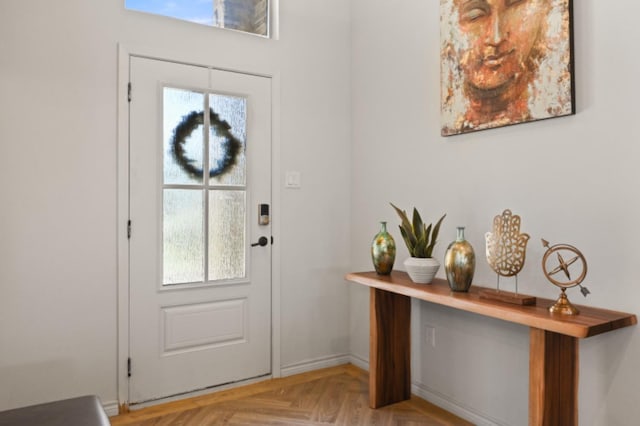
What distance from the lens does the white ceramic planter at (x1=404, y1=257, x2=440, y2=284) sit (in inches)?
88.7

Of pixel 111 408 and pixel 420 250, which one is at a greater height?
pixel 420 250

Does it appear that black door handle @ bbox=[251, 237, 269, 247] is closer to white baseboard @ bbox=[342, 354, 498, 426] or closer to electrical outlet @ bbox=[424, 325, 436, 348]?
electrical outlet @ bbox=[424, 325, 436, 348]

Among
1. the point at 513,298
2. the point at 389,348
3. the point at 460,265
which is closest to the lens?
the point at 513,298

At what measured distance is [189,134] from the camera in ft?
8.73

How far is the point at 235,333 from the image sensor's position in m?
2.83

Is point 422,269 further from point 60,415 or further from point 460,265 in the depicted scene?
point 60,415

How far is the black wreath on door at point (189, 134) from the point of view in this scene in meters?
2.63

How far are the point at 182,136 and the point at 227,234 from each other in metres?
0.64

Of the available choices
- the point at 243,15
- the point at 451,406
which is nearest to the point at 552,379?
the point at 451,406

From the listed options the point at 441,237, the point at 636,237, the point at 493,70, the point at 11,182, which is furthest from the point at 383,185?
the point at 11,182

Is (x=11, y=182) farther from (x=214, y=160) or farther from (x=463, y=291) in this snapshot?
(x=463, y=291)

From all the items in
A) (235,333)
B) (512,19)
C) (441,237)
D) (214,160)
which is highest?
(512,19)

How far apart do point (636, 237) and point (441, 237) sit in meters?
0.98

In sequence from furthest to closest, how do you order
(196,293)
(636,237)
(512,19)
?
(196,293) → (512,19) → (636,237)
